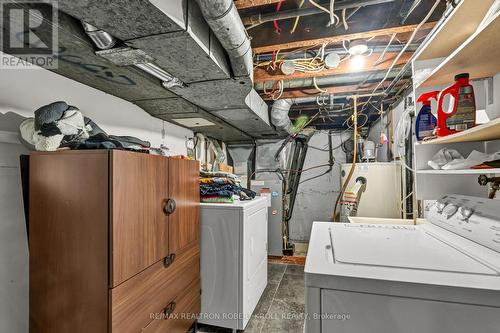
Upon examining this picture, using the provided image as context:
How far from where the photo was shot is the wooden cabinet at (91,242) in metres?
1.03

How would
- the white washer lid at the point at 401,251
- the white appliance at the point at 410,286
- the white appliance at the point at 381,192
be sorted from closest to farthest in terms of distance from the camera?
the white appliance at the point at 410,286 → the white washer lid at the point at 401,251 → the white appliance at the point at 381,192

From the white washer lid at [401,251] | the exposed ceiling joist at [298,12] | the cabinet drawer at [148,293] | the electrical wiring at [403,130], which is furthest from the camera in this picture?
the electrical wiring at [403,130]

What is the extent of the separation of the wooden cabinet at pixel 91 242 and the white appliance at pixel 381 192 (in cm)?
234

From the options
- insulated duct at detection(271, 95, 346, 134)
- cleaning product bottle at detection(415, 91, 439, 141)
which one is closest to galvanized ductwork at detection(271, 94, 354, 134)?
insulated duct at detection(271, 95, 346, 134)

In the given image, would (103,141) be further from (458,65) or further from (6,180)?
(458,65)

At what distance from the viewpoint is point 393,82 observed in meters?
2.02

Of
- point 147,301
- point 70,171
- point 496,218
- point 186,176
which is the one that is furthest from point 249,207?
point 496,218

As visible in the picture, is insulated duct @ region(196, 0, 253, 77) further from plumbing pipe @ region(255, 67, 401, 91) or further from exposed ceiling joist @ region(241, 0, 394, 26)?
plumbing pipe @ region(255, 67, 401, 91)

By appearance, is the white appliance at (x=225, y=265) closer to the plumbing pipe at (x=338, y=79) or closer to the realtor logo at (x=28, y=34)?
the plumbing pipe at (x=338, y=79)

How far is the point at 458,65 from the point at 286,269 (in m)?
2.90

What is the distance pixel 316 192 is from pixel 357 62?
278cm

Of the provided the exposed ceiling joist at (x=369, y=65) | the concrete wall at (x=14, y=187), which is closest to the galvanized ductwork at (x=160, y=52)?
the concrete wall at (x=14, y=187)

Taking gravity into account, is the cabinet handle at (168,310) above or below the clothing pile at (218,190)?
below

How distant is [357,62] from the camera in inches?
69.9
